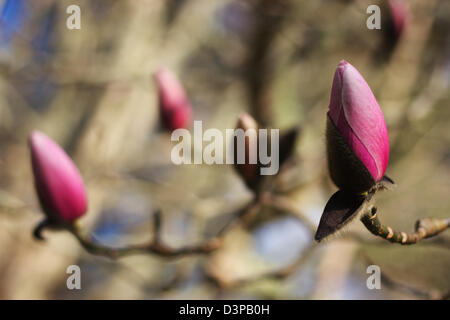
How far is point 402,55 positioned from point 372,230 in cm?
85

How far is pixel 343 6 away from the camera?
145cm

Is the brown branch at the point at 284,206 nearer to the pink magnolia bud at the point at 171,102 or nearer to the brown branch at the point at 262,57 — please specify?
the pink magnolia bud at the point at 171,102

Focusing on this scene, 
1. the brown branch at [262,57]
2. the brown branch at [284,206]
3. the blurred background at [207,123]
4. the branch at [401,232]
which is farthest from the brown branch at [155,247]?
the brown branch at [262,57]

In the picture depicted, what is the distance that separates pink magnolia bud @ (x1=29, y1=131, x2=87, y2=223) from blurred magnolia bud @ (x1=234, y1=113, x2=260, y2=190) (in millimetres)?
240

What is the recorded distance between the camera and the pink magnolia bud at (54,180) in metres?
0.63

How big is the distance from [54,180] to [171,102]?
1.26 ft

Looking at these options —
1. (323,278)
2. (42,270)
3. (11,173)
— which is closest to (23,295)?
(42,270)

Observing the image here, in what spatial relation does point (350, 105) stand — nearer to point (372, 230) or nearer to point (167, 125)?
point (372, 230)

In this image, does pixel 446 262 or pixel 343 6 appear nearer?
pixel 446 262

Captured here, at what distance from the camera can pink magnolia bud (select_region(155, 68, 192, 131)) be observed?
954mm

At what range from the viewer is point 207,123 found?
5.36 feet

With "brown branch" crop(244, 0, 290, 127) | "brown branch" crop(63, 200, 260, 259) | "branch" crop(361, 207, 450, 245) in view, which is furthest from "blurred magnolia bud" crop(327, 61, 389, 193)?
"brown branch" crop(244, 0, 290, 127)

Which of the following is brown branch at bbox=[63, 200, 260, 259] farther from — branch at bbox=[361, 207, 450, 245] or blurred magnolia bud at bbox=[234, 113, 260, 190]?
branch at bbox=[361, 207, 450, 245]

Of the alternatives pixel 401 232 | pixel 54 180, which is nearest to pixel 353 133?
pixel 401 232
